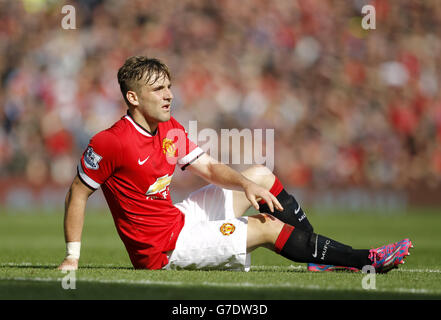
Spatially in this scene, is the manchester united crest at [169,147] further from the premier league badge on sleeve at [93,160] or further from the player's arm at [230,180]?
the premier league badge on sleeve at [93,160]

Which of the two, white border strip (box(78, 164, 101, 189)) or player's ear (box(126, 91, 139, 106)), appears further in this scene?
player's ear (box(126, 91, 139, 106))

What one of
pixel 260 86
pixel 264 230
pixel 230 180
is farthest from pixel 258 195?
pixel 260 86

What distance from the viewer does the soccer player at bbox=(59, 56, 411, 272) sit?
551 cm

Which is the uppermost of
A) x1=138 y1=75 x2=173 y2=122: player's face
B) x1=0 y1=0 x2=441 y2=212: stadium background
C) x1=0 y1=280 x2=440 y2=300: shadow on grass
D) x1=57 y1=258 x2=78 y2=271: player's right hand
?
x1=0 y1=0 x2=441 y2=212: stadium background

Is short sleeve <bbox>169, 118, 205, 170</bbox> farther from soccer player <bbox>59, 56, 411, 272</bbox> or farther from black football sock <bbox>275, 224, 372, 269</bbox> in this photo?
black football sock <bbox>275, 224, 372, 269</bbox>

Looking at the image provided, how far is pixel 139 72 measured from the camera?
5695 millimetres

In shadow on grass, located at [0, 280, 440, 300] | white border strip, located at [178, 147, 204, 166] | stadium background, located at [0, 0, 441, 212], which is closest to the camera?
shadow on grass, located at [0, 280, 440, 300]

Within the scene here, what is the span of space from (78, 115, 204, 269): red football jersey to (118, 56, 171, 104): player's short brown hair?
27 centimetres

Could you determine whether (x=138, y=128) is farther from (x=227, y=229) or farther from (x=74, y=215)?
(x=227, y=229)

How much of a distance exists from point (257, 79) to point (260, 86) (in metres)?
0.33

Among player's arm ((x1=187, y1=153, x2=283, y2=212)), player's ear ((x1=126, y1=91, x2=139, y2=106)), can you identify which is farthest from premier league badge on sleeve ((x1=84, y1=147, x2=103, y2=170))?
player's arm ((x1=187, y1=153, x2=283, y2=212))

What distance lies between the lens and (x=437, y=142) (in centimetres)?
1842
